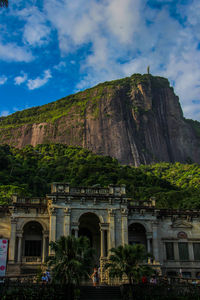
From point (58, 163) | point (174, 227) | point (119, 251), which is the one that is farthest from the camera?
point (58, 163)

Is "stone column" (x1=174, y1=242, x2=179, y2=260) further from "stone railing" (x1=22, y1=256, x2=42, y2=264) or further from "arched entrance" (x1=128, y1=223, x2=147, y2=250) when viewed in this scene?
"stone railing" (x1=22, y1=256, x2=42, y2=264)

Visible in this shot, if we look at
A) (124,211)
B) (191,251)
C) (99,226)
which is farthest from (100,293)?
(191,251)

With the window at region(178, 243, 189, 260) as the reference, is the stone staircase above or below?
below

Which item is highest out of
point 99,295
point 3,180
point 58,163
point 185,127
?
point 185,127

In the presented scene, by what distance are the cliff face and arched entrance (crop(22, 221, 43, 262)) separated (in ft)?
335

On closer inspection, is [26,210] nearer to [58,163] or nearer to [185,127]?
[58,163]

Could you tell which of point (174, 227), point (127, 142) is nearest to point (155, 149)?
point (127, 142)

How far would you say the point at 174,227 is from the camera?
41219 mm

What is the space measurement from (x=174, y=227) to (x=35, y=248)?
15983 millimetres

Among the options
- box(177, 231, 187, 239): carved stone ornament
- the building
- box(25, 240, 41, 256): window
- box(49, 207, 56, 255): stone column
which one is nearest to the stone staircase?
the building

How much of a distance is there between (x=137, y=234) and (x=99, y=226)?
4.90 meters

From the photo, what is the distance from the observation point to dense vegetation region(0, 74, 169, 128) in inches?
6353

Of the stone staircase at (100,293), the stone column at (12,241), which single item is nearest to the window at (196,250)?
the stone staircase at (100,293)

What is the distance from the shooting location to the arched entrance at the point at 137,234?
40500 millimetres
